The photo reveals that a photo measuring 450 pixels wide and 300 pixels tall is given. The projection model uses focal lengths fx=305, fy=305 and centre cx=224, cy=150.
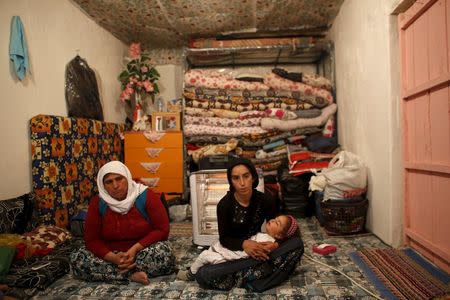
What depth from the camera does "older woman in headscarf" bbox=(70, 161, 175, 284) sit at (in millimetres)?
1967

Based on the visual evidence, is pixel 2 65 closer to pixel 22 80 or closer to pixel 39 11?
pixel 22 80

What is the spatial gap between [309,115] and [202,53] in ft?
5.64

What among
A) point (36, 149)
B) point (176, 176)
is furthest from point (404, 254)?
point (36, 149)

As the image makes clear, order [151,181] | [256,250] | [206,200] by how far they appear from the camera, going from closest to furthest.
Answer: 1. [256,250]
2. [206,200]
3. [151,181]

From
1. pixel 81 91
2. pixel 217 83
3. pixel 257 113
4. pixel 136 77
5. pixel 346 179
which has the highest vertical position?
pixel 136 77

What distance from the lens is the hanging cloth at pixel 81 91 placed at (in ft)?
10.8

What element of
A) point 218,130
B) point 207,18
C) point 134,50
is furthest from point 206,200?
point 134,50

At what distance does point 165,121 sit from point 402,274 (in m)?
3.21

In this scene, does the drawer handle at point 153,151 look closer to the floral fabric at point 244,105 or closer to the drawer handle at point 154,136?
the drawer handle at point 154,136

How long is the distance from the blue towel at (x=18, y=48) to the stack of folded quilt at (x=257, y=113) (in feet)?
6.14

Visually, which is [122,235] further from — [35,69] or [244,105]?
[244,105]

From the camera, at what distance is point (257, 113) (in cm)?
395

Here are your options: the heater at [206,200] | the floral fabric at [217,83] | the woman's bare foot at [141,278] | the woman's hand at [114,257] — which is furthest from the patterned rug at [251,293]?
the floral fabric at [217,83]

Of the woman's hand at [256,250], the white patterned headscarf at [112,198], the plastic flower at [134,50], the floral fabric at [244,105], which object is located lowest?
the woman's hand at [256,250]
